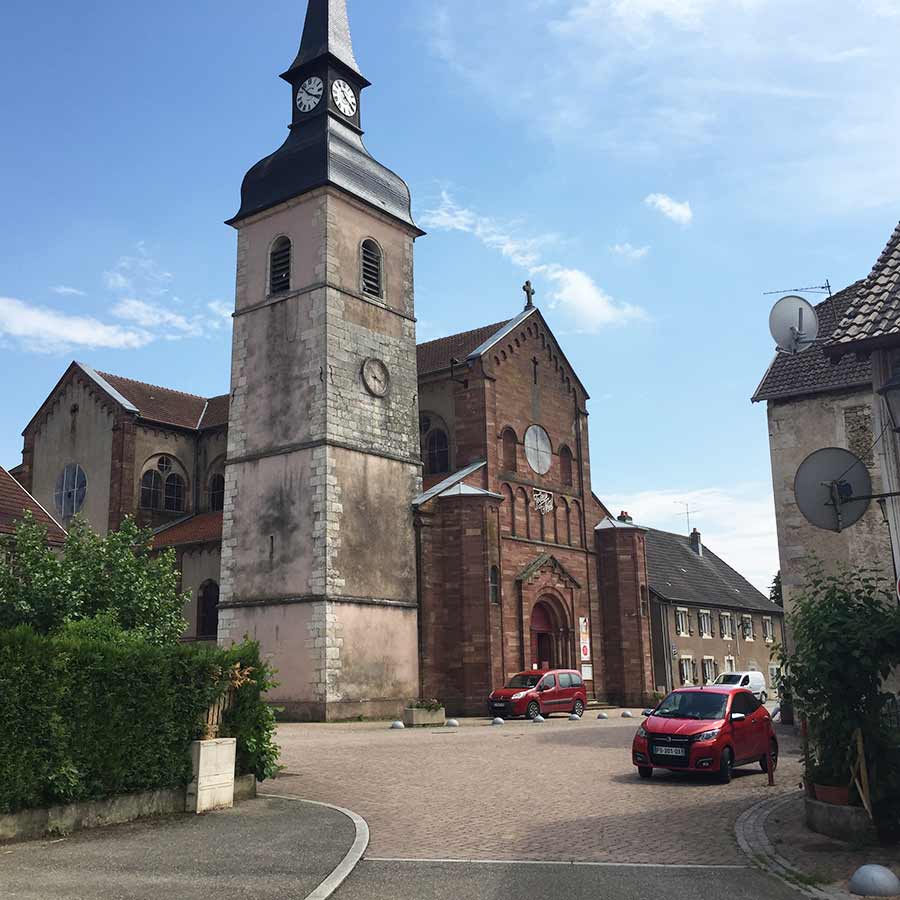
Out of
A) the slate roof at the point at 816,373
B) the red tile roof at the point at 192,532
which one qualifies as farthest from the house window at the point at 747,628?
the slate roof at the point at 816,373

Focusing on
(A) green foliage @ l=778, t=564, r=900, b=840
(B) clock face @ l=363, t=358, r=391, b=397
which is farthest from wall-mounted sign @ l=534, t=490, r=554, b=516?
(A) green foliage @ l=778, t=564, r=900, b=840

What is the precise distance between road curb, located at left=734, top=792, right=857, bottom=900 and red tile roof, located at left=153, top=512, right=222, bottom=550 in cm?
2879

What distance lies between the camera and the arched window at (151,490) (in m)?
44.2

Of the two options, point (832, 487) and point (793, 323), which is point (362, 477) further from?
point (832, 487)

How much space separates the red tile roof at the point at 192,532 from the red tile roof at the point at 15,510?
14.5 m

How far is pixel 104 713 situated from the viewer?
1175 centimetres

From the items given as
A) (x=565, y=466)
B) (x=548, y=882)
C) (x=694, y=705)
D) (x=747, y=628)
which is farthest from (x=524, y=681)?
(x=747, y=628)

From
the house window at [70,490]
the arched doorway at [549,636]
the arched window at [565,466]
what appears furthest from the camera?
the house window at [70,490]

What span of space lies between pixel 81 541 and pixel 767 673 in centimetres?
5114

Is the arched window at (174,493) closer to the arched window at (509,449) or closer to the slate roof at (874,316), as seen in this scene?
the arched window at (509,449)

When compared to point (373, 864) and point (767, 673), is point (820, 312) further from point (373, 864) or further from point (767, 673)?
point (767, 673)

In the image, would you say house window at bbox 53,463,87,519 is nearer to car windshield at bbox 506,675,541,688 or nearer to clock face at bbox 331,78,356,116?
clock face at bbox 331,78,356,116

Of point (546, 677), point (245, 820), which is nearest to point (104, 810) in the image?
point (245, 820)

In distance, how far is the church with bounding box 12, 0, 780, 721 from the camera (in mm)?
33250
